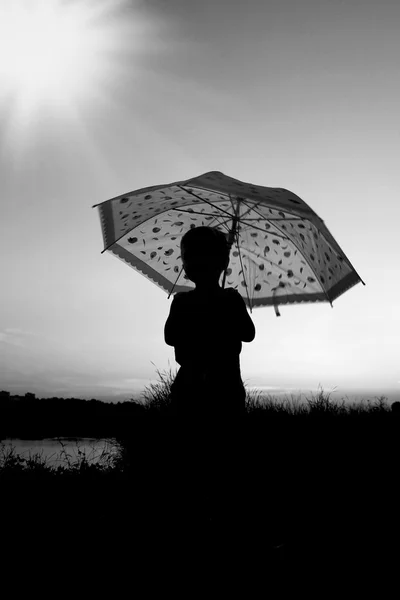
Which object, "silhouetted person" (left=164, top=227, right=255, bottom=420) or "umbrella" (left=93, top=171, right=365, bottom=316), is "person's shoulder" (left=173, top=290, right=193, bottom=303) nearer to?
"silhouetted person" (left=164, top=227, right=255, bottom=420)

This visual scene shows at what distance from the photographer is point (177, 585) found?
2.73m

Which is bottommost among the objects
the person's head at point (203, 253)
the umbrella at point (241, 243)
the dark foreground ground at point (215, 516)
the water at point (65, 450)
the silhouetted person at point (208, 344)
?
the dark foreground ground at point (215, 516)

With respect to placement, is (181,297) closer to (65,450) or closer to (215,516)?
(215,516)

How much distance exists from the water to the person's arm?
113 inches

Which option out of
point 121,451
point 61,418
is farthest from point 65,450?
point 61,418

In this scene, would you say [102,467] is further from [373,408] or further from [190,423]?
[373,408]

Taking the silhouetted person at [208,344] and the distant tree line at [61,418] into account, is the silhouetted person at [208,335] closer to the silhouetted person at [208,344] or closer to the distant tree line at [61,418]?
the silhouetted person at [208,344]

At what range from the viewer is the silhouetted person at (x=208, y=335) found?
4.34m

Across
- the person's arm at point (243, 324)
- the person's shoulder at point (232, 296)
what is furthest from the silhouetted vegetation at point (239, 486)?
the person's shoulder at point (232, 296)

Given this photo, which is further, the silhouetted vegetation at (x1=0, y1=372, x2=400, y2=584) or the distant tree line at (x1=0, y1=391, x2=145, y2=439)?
the distant tree line at (x1=0, y1=391, x2=145, y2=439)

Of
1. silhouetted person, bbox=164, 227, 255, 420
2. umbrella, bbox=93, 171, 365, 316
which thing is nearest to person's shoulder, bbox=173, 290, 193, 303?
silhouetted person, bbox=164, 227, 255, 420

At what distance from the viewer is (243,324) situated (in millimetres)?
4355

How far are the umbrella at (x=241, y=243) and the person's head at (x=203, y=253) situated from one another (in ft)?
3.29

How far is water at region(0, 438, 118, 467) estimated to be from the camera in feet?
18.3
